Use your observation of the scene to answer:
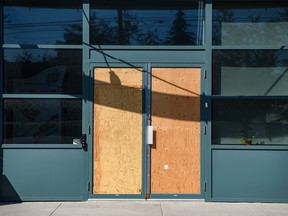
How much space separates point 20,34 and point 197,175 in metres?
3.94

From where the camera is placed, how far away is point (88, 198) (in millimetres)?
7637

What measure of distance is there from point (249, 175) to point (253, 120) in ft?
3.12

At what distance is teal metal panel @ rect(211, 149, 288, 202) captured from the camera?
7621 mm

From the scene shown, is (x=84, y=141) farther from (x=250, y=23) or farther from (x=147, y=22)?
(x=250, y=23)

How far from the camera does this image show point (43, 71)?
773 centimetres

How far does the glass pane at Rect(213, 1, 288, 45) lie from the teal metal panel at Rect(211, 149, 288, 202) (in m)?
1.94

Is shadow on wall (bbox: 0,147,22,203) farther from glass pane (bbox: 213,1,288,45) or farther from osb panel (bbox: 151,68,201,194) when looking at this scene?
glass pane (bbox: 213,1,288,45)

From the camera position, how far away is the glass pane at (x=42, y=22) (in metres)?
7.78

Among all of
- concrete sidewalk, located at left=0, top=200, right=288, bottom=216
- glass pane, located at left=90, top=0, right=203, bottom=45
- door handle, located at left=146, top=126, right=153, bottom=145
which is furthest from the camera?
glass pane, located at left=90, top=0, right=203, bottom=45

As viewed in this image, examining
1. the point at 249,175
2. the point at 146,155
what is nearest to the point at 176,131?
the point at 146,155

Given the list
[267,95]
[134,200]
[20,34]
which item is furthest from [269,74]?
[20,34]

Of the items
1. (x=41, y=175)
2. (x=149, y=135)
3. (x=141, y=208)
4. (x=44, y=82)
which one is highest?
(x=44, y=82)

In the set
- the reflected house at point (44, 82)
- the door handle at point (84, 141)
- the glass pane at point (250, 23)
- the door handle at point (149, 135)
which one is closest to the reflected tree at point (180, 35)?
the glass pane at point (250, 23)

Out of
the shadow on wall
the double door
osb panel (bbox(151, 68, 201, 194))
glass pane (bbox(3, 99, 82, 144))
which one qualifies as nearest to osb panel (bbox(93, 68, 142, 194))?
the double door
